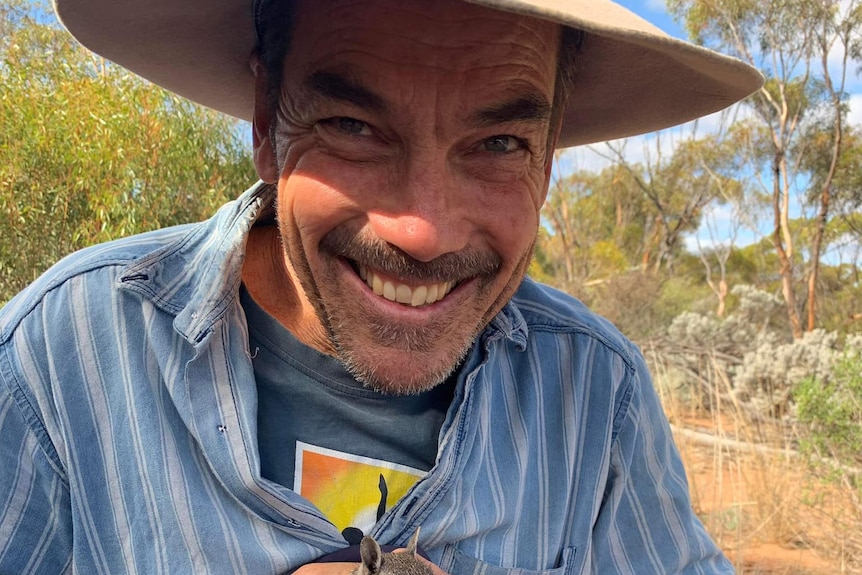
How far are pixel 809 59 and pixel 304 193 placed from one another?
20.5 metres

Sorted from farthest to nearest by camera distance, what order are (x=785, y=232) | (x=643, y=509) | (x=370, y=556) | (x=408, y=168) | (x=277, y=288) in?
(x=785, y=232)
(x=643, y=509)
(x=277, y=288)
(x=408, y=168)
(x=370, y=556)

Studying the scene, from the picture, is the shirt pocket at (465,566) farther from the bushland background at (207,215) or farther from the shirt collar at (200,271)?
the bushland background at (207,215)

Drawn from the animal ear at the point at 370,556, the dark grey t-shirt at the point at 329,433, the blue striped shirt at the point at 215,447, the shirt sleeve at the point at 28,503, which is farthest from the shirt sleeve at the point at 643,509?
the shirt sleeve at the point at 28,503

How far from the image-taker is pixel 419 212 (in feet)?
4.77

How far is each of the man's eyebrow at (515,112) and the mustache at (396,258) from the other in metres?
0.29

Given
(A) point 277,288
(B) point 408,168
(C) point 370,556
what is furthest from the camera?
(A) point 277,288

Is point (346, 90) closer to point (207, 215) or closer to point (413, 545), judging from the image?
point (413, 545)

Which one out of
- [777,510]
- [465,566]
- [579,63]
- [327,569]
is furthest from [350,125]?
[777,510]

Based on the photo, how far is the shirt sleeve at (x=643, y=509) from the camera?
6.42 ft

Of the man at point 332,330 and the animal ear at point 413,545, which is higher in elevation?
the man at point 332,330

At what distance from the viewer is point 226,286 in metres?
1.64

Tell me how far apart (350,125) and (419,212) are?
0.26 meters

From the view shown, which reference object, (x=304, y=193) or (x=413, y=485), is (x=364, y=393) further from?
(x=304, y=193)

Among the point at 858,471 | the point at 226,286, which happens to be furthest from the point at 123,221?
the point at 858,471
